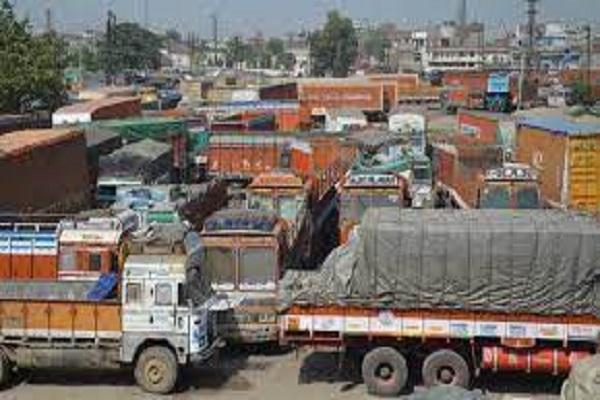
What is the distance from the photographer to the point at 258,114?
59719 millimetres

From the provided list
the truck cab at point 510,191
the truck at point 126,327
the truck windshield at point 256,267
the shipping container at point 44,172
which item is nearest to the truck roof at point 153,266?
the truck at point 126,327

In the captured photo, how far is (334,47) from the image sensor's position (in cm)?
15300

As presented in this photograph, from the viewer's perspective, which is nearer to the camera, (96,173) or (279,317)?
(279,317)

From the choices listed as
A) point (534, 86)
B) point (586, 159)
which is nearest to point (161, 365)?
point (586, 159)

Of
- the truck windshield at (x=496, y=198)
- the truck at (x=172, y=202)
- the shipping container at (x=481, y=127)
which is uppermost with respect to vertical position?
the shipping container at (x=481, y=127)

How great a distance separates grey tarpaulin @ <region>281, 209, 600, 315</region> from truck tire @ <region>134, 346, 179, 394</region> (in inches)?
88.2

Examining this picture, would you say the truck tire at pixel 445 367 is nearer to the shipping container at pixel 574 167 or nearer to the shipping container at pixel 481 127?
the shipping container at pixel 574 167

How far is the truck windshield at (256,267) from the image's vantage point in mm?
18938

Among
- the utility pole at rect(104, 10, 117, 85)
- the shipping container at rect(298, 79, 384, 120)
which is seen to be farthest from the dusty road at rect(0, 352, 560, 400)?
the utility pole at rect(104, 10, 117, 85)

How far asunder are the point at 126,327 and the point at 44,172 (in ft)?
44.2

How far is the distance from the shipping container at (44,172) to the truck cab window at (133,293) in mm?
10095

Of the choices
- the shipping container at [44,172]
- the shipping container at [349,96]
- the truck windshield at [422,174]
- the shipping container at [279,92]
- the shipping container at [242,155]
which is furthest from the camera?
the shipping container at [279,92]

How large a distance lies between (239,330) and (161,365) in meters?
2.27

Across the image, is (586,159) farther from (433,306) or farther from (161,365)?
(161,365)
